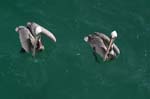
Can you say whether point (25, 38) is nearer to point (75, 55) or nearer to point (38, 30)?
point (38, 30)

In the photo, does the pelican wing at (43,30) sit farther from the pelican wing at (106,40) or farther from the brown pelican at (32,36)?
the pelican wing at (106,40)

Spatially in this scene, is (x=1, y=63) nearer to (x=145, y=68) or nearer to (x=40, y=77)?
(x=40, y=77)

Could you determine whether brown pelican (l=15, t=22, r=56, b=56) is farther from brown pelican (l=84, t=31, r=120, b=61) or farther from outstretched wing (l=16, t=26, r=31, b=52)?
brown pelican (l=84, t=31, r=120, b=61)

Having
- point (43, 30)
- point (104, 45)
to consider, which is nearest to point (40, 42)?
point (43, 30)

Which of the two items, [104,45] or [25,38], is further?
[25,38]

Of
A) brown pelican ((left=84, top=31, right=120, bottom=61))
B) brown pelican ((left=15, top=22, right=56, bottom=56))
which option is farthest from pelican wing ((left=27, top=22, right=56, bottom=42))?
brown pelican ((left=84, top=31, right=120, bottom=61))
